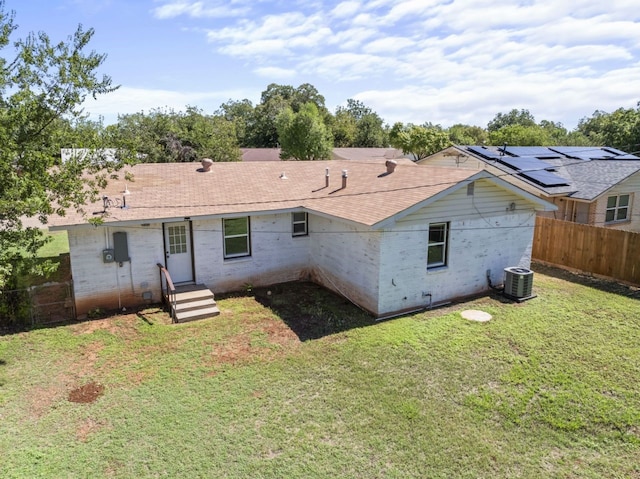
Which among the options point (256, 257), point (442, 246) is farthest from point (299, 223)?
point (442, 246)

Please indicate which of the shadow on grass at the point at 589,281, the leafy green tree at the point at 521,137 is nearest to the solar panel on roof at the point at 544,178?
the shadow on grass at the point at 589,281

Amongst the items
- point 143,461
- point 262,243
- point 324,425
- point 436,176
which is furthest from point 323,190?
point 143,461

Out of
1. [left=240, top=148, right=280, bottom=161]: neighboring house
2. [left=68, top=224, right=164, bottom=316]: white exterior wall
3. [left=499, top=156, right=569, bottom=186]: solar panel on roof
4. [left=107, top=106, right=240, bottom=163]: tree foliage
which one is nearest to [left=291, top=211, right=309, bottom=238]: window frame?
[left=68, top=224, right=164, bottom=316]: white exterior wall

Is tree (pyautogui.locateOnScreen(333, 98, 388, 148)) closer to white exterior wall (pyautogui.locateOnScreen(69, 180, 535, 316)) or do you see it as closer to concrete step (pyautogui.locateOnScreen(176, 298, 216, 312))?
white exterior wall (pyautogui.locateOnScreen(69, 180, 535, 316))

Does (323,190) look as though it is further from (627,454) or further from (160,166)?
(627,454)

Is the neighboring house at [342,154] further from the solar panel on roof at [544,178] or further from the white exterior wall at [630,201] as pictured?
the white exterior wall at [630,201]

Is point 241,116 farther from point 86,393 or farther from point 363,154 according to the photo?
point 86,393
